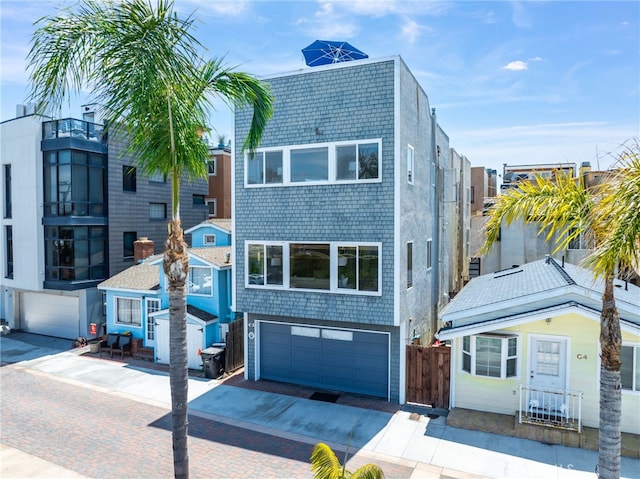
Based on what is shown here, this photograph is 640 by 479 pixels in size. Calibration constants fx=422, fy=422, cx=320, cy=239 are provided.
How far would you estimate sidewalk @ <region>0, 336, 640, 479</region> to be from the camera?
10.2 m

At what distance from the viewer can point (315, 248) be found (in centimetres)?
1479

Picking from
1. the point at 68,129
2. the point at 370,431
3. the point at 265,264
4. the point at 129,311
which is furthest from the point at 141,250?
the point at 370,431

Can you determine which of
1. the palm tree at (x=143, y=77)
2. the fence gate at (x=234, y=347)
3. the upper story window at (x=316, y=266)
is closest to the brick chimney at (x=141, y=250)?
the fence gate at (x=234, y=347)

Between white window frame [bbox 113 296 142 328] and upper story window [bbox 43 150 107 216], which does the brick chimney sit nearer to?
white window frame [bbox 113 296 142 328]

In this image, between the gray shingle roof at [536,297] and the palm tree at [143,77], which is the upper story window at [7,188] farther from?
the gray shingle roof at [536,297]

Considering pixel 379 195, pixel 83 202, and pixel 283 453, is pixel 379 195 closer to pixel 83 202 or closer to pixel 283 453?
pixel 283 453

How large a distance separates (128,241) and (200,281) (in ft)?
29.4

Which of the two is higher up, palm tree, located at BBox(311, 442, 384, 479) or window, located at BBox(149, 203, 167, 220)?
window, located at BBox(149, 203, 167, 220)

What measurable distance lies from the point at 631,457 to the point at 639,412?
158 centimetres

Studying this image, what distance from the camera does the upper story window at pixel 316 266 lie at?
14.1 meters

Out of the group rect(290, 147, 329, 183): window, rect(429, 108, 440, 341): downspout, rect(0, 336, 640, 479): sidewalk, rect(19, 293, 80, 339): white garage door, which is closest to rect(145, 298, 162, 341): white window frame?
rect(0, 336, 640, 479): sidewalk

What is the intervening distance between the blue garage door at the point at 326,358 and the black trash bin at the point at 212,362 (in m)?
1.75

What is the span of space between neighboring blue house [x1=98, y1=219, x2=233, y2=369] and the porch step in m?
0.27

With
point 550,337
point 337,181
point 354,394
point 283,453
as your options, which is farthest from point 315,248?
point 550,337
